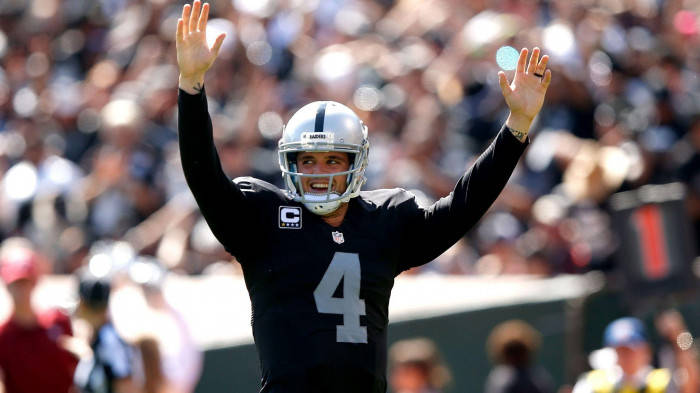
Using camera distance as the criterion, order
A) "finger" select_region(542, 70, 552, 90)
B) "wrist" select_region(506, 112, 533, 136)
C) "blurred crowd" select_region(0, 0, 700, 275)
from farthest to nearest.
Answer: "blurred crowd" select_region(0, 0, 700, 275), "finger" select_region(542, 70, 552, 90), "wrist" select_region(506, 112, 533, 136)

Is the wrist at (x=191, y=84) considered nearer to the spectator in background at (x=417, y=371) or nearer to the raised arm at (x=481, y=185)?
the raised arm at (x=481, y=185)

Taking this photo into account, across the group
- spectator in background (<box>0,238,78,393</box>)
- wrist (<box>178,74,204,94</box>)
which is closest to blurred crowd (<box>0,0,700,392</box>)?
spectator in background (<box>0,238,78,393</box>)

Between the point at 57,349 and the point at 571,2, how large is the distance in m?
6.67

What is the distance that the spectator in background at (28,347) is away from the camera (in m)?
7.21

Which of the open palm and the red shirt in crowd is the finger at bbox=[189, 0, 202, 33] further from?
the red shirt in crowd

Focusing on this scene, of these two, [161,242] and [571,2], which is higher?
[571,2]

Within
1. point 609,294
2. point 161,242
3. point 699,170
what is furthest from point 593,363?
point 161,242

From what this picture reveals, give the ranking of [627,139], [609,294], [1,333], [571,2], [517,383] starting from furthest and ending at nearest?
[571,2], [627,139], [609,294], [517,383], [1,333]

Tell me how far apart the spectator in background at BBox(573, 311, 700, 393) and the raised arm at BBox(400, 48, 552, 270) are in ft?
14.2

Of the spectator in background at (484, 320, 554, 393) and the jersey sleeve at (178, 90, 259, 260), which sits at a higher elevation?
the jersey sleeve at (178, 90, 259, 260)

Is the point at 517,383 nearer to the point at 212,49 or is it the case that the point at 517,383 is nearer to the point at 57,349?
the point at 57,349

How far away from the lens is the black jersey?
4418 millimetres

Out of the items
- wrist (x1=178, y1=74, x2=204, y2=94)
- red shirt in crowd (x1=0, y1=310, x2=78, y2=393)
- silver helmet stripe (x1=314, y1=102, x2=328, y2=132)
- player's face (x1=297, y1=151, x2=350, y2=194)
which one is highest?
wrist (x1=178, y1=74, x2=204, y2=94)

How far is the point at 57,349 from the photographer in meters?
7.30
